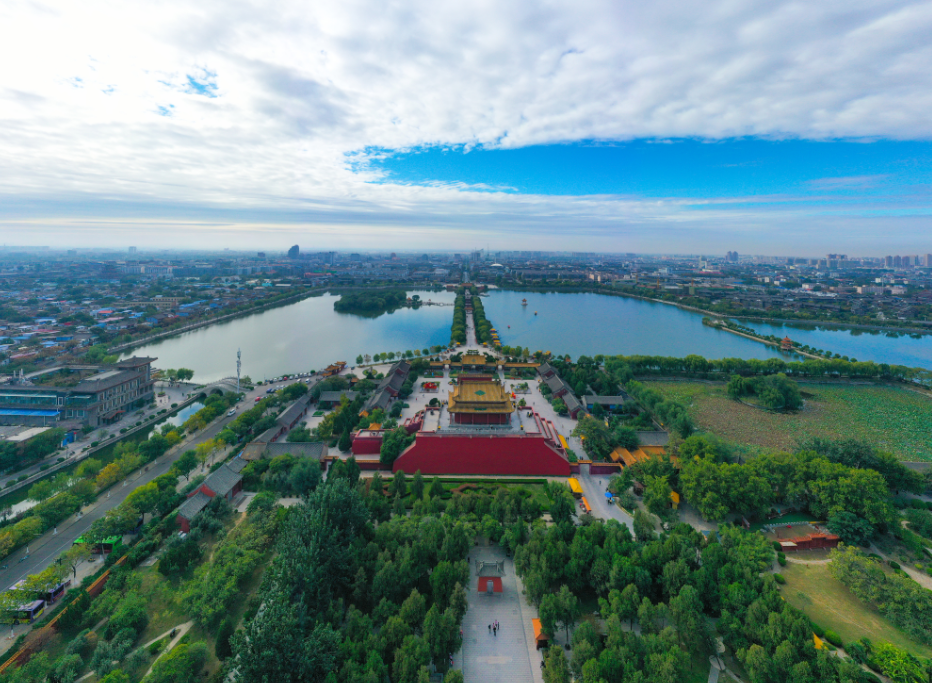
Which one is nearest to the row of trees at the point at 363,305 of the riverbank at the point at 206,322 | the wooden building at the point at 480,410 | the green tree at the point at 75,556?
the riverbank at the point at 206,322

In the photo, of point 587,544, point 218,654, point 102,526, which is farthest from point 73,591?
point 587,544

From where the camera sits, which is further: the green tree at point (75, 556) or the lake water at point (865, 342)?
the lake water at point (865, 342)

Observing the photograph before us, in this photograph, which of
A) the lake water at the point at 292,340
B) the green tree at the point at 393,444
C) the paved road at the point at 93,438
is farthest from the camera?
the lake water at the point at 292,340

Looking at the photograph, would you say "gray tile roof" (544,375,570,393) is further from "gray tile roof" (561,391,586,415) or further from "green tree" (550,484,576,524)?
"green tree" (550,484,576,524)

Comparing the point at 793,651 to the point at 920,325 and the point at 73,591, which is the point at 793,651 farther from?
the point at 920,325

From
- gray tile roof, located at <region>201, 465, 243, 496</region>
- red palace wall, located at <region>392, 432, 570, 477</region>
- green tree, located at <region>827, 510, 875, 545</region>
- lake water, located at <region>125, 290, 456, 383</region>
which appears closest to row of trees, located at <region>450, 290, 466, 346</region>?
lake water, located at <region>125, 290, 456, 383</region>

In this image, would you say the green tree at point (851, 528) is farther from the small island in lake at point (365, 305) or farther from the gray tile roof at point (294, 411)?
the small island in lake at point (365, 305)
